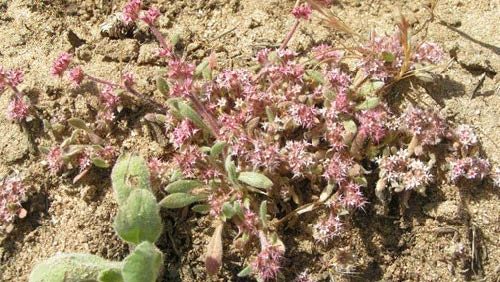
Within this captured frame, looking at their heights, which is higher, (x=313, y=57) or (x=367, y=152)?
(x=313, y=57)

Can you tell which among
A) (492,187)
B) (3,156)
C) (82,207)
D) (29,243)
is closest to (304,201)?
(492,187)

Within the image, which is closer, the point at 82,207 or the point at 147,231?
the point at 147,231

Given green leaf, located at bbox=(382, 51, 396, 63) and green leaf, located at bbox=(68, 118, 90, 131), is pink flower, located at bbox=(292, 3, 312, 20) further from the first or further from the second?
green leaf, located at bbox=(68, 118, 90, 131)

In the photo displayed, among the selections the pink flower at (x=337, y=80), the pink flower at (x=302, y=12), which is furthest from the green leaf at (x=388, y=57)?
the pink flower at (x=302, y=12)

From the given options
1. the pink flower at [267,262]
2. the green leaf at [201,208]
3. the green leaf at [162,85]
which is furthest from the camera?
the green leaf at [162,85]

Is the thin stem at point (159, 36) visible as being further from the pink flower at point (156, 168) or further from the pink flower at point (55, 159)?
the pink flower at point (55, 159)

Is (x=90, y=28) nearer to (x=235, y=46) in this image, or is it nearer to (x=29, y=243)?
(x=235, y=46)

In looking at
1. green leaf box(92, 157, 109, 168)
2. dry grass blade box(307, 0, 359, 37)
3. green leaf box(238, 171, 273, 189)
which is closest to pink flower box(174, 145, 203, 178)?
green leaf box(238, 171, 273, 189)
